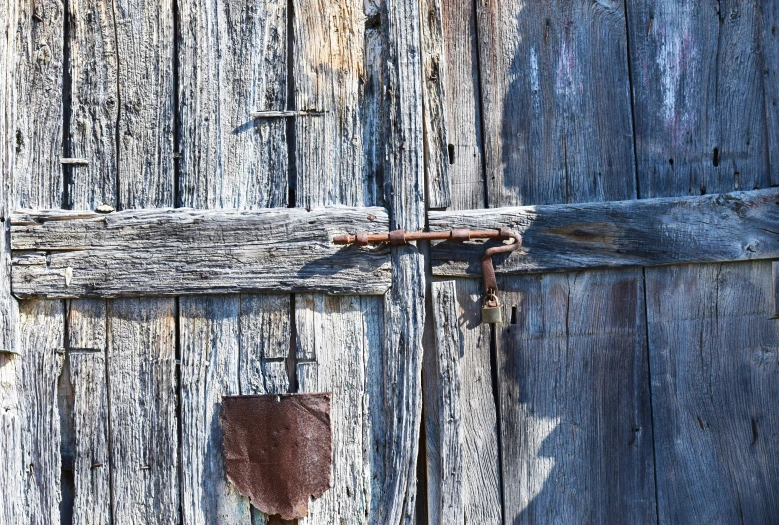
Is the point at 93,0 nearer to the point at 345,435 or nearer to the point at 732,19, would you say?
the point at 345,435

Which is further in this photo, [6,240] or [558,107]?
[558,107]

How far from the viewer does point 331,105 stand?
2012 mm

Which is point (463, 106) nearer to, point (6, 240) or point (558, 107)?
point (558, 107)

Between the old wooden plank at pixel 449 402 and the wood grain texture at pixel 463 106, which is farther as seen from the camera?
the wood grain texture at pixel 463 106

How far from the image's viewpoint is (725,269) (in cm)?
201

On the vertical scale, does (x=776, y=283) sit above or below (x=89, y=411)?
above

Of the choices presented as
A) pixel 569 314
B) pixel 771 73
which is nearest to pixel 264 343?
pixel 569 314

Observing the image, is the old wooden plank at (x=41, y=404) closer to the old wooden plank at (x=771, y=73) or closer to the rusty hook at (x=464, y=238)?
the rusty hook at (x=464, y=238)

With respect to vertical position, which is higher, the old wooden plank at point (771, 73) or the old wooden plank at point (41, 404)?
the old wooden plank at point (771, 73)

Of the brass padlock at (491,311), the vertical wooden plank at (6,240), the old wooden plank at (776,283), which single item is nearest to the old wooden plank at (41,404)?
the vertical wooden plank at (6,240)

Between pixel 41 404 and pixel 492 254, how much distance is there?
132cm

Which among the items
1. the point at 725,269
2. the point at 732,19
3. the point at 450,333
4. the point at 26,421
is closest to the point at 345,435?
the point at 450,333

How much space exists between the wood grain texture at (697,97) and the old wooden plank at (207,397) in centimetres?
128

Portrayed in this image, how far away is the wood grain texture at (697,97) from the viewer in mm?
2059
